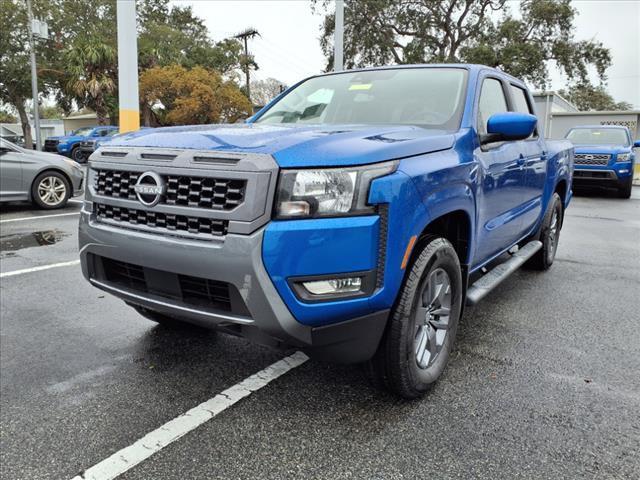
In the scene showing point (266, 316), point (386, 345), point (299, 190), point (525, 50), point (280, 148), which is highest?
point (525, 50)

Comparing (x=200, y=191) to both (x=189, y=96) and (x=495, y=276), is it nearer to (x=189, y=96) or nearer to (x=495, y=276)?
(x=495, y=276)

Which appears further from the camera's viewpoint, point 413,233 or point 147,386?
point 147,386

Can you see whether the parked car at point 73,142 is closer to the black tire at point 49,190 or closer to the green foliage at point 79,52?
the green foliage at point 79,52

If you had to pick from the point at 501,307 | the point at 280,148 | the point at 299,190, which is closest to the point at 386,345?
the point at 299,190

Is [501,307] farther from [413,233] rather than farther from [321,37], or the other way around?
[321,37]

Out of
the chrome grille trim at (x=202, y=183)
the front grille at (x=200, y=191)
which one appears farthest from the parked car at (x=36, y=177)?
the front grille at (x=200, y=191)

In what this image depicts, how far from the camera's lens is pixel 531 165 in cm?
441

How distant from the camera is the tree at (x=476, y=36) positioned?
2706 centimetres

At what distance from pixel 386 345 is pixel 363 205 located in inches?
28.0

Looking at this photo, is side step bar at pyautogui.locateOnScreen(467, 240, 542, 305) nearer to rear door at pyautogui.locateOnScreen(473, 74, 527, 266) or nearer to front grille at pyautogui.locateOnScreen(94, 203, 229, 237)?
rear door at pyautogui.locateOnScreen(473, 74, 527, 266)

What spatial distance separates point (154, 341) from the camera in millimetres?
3654

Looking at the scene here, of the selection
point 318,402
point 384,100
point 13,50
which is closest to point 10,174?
point 384,100

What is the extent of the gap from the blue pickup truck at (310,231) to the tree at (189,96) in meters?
27.7

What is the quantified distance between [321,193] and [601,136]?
1404 cm
